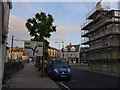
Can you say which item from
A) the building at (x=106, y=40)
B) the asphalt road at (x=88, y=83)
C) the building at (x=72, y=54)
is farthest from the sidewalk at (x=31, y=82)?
the building at (x=72, y=54)

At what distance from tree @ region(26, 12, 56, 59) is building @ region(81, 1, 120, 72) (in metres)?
11.3

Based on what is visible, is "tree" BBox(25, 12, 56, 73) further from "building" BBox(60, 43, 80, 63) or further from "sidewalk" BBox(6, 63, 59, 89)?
"building" BBox(60, 43, 80, 63)

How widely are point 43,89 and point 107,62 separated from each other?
859 inches

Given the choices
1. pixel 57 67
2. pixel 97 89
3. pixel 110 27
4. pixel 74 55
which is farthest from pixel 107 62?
pixel 74 55

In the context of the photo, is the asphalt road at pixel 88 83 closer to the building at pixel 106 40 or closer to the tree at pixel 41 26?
the tree at pixel 41 26

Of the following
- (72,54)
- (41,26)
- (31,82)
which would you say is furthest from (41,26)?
(72,54)

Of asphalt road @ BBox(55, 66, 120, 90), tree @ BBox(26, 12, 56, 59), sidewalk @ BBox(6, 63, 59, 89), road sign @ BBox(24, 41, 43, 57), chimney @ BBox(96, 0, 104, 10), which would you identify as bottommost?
asphalt road @ BBox(55, 66, 120, 90)

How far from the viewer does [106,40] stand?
30672 mm

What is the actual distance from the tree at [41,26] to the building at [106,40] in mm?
11251

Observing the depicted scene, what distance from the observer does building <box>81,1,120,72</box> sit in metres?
28.3

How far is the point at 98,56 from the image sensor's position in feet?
112

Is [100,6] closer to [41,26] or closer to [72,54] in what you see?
[41,26]

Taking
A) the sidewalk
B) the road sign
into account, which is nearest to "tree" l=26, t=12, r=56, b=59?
the road sign

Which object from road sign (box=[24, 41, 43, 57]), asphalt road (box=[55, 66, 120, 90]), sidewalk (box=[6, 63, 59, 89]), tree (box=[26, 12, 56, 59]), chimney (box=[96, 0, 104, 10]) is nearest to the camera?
sidewalk (box=[6, 63, 59, 89])
